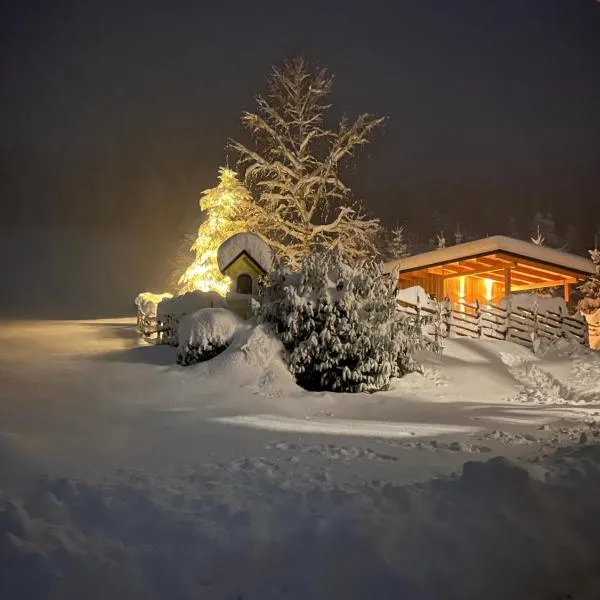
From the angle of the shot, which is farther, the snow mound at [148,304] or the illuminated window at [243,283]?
the snow mound at [148,304]

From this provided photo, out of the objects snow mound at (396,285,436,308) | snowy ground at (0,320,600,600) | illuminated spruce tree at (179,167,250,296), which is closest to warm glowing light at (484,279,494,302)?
snow mound at (396,285,436,308)

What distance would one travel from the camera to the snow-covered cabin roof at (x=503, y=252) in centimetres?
2194

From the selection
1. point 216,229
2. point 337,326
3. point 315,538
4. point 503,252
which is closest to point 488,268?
point 503,252

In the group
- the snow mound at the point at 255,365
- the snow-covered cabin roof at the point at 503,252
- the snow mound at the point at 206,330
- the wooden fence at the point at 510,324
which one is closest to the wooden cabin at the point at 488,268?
the snow-covered cabin roof at the point at 503,252

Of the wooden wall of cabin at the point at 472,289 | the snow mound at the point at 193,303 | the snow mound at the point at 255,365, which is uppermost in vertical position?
the wooden wall of cabin at the point at 472,289

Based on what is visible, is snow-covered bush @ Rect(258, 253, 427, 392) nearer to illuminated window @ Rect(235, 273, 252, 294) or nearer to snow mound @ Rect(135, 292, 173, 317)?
illuminated window @ Rect(235, 273, 252, 294)

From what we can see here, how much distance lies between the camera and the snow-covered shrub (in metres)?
12.0

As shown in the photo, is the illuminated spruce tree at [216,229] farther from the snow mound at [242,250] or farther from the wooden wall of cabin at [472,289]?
the wooden wall of cabin at [472,289]

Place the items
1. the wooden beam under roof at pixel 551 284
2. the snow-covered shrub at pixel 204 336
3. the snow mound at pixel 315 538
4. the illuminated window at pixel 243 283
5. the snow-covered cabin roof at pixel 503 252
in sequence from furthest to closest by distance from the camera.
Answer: the wooden beam under roof at pixel 551 284, the snow-covered cabin roof at pixel 503 252, the illuminated window at pixel 243 283, the snow-covered shrub at pixel 204 336, the snow mound at pixel 315 538

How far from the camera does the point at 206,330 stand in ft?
39.6

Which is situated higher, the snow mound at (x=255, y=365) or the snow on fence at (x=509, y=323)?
the snow on fence at (x=509, y=323)

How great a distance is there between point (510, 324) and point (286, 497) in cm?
1712

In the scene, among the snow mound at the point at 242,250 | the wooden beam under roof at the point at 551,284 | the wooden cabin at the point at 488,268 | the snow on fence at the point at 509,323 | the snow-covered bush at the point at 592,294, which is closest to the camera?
the snow mound at the point at 242,250

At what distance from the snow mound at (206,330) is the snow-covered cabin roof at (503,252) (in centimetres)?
1026
